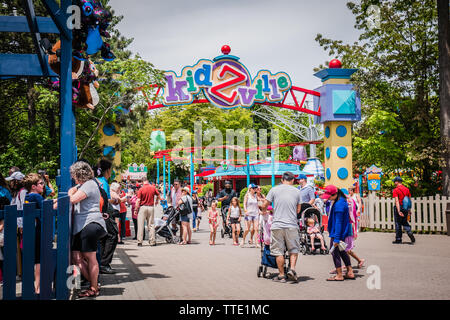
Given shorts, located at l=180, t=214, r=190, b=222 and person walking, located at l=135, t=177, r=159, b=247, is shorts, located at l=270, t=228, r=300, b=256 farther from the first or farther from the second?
shorts, located at l=180, t=214, r=190, b=222

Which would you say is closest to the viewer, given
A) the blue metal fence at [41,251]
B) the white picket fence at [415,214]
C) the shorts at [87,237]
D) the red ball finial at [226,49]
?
the blue metal fence at [41,251]

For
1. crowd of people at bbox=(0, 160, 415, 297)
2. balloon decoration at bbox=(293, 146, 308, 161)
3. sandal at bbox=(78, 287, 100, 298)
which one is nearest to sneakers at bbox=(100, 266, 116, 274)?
crowd of people at bbox=(0, 160, 415, 297)

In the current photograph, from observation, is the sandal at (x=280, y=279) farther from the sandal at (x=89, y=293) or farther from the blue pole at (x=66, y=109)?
the blue pole at (x=66, y=109)

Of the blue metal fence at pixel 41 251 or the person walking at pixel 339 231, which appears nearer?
the blue metal fence at pixel 41 251

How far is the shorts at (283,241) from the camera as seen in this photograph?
7.58 meters

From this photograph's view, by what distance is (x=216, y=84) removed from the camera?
20.3 meters

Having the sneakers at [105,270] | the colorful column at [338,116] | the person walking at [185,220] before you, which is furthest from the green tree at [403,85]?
the sneakers at [105,270]

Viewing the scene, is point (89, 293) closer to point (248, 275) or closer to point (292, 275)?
point (248, 275)

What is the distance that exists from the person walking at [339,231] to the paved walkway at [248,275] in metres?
0.23

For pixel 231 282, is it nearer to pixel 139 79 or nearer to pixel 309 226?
pixel 309 226

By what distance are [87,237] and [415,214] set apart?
1464 centimetres

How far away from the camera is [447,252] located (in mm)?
11242

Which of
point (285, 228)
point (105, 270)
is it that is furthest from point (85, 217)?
point (285, 228)
